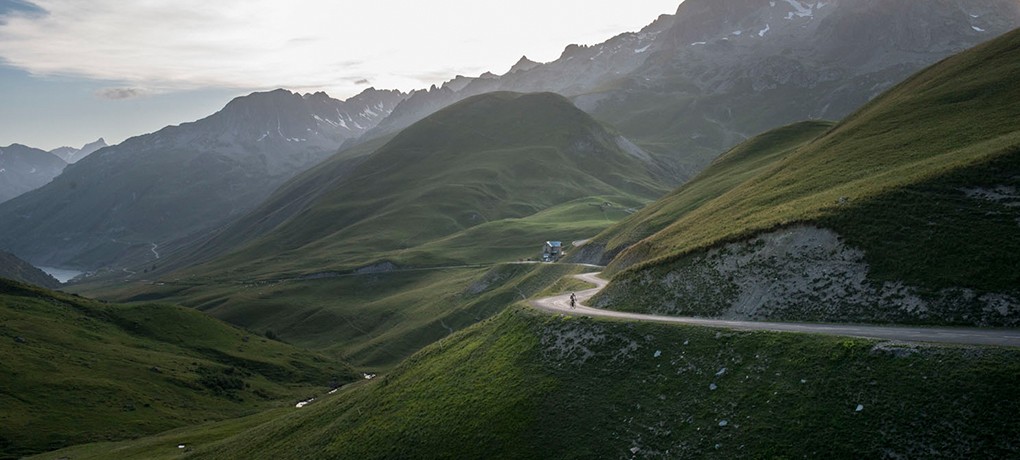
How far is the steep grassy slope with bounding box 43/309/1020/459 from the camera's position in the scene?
96.9ft

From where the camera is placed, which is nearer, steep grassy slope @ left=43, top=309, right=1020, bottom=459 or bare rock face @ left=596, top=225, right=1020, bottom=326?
steep grassy slope @ left=43, top=309, right=1020, bottom=459

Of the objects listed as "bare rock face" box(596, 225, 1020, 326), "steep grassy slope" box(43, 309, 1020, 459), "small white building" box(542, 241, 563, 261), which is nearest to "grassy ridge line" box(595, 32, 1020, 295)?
"bare rock face" box(596, 225, 1020, 326)

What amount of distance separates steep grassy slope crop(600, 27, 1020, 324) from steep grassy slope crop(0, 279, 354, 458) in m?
69.3

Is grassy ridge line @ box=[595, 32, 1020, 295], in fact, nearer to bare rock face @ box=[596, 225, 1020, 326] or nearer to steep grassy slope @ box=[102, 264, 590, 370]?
bare rock face @ box=[596, 225, 1020, 326]

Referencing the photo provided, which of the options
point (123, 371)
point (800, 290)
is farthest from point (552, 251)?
point (800, 290)

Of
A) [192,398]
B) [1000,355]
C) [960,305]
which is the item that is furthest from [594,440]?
[192,398]

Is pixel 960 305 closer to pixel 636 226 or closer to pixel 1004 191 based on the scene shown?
pixel 1004 191

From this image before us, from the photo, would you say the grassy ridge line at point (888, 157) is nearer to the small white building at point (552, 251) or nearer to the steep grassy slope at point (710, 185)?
the steep grassy slope at point (710, 185)

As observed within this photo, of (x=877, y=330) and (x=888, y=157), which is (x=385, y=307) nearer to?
(x=888, y=157)

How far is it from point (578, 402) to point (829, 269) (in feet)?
71.3

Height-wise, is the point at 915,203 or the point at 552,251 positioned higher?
the point at 915,203

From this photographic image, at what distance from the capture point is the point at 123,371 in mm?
99875

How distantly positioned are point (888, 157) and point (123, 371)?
113715 millimetres

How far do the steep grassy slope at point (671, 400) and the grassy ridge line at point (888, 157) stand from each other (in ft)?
40.1
